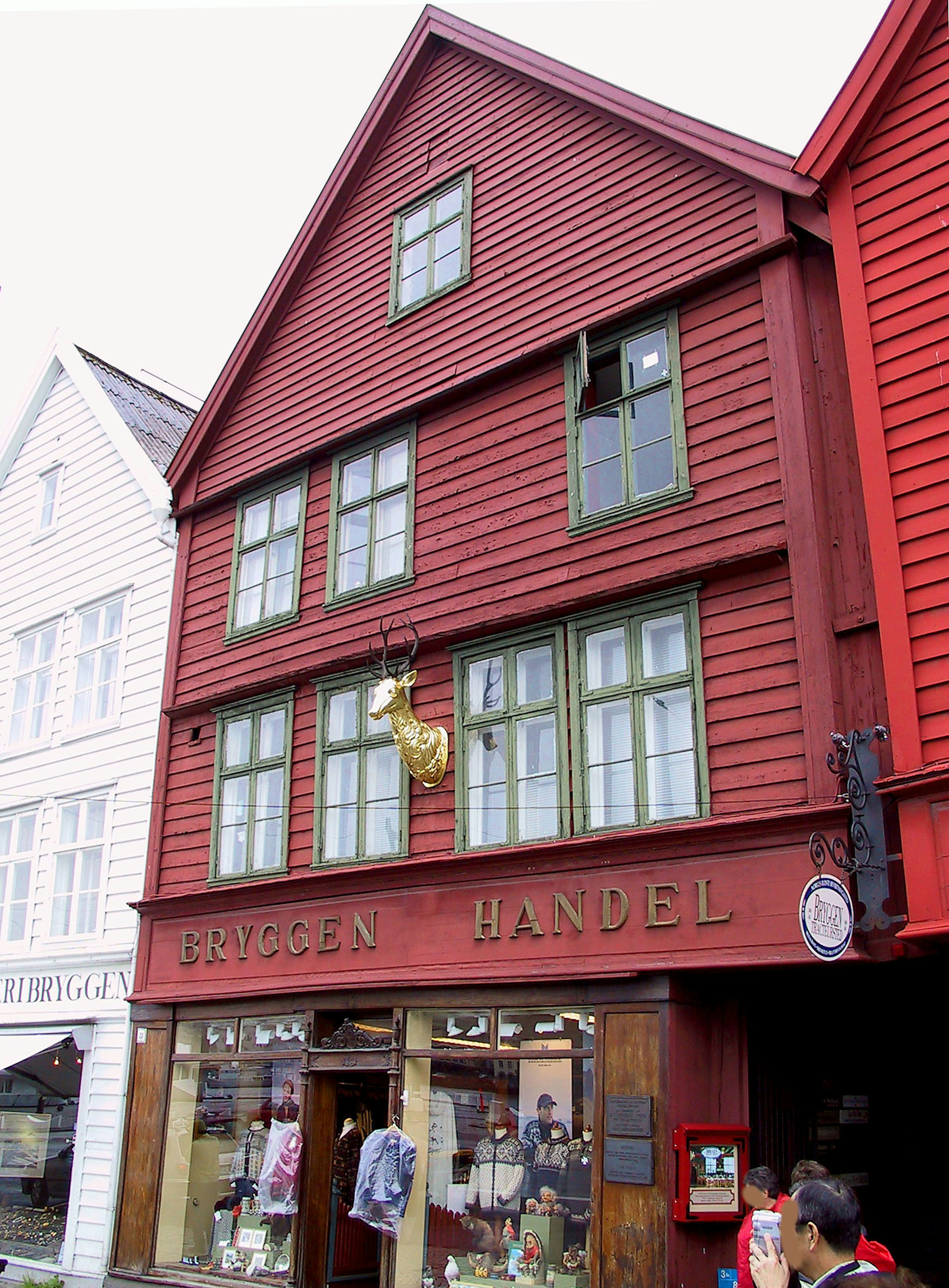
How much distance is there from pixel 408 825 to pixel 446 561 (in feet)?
9.26

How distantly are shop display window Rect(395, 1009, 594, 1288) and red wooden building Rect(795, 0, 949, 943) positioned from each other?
3.59 meters

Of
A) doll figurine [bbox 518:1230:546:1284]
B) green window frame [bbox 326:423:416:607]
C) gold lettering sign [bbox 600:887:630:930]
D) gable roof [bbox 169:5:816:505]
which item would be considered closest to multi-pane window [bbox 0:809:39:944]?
gable roof [bbox 169:5:816:505]

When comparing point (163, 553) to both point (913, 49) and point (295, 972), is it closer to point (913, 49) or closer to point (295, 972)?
point (295, 972)

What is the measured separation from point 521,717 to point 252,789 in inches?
165

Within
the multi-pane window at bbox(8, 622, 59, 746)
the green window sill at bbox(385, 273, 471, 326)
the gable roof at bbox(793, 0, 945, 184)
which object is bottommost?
the multi-pane window at bbox(8, 622, 59, 746)

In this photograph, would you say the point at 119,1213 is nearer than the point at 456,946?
No

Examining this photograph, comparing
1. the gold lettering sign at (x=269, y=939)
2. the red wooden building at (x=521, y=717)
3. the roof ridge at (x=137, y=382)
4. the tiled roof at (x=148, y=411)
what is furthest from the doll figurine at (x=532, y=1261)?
the roof ridge at (x=137, y=382)

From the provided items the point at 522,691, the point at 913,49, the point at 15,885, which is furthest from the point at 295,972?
the point at 913,49

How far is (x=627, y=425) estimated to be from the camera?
11.8 m

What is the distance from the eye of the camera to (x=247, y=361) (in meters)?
16.4

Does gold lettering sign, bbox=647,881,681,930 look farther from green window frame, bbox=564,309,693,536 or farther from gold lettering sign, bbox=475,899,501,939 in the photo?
green window frame, bbox=564,309,693,536

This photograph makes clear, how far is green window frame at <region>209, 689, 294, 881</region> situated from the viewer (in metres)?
14.0

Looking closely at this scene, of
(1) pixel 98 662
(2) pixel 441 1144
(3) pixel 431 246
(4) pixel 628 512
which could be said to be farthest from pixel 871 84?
(1) pixel 98 662

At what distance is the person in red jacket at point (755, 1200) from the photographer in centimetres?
759
